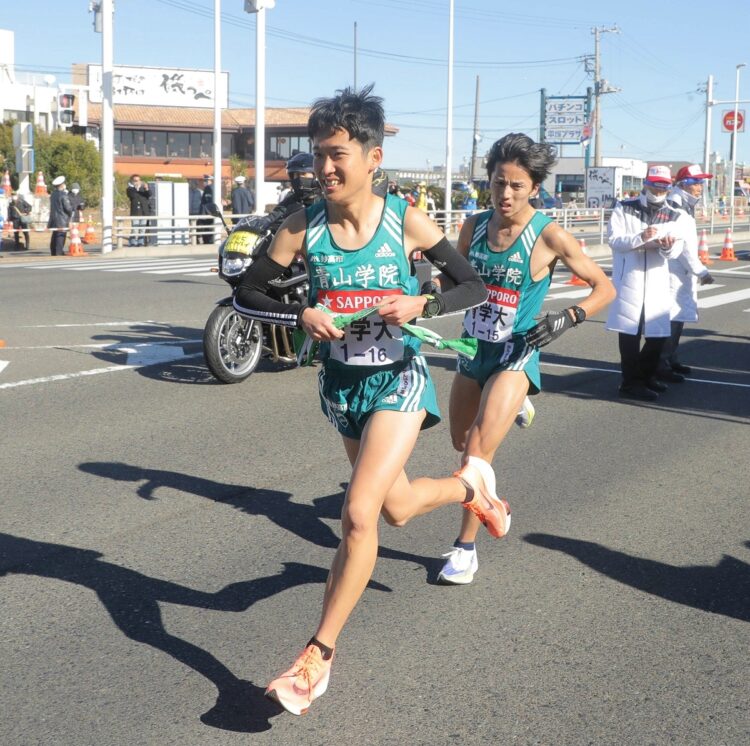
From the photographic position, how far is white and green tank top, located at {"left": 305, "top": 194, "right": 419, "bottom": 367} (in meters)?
3.93

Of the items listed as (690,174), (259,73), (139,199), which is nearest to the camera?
(690,174)

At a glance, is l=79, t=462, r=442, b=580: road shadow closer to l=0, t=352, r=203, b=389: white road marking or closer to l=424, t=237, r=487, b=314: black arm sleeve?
l=424, t=237, r=487, b=314: black arm sleeve

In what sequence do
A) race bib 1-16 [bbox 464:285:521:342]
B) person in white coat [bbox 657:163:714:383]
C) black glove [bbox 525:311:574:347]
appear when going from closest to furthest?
black glove [bbox 525:311:574:347] → race bib 1-16 [bbox 464:285:521:342] → person in white coat [bbox 657:163:714:383]

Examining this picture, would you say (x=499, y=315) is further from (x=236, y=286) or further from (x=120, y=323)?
(x=120, y=323)

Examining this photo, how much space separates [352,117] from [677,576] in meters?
2.63

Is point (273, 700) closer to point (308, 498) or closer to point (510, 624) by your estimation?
point (510, 624)

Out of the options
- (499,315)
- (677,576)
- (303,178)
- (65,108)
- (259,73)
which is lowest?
(677,576)

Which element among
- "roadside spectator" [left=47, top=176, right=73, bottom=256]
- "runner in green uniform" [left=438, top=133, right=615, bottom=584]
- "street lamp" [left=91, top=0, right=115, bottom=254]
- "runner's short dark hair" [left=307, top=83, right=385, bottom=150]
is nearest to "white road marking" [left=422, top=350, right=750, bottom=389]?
"runner in green uniform" [left=438, top=133, right=615, bottom=584]

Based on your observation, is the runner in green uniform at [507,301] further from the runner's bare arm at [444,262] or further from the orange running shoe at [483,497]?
the runner's bare arm at [444,262]

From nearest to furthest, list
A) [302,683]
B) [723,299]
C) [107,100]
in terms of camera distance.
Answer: [302,683], [723,299], [107,100]

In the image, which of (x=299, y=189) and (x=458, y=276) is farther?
(x=299, y=189)

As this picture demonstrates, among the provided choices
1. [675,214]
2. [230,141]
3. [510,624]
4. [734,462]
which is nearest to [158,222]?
[675,214]

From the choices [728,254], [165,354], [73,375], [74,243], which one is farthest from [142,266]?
[728,254]

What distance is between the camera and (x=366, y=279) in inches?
155
